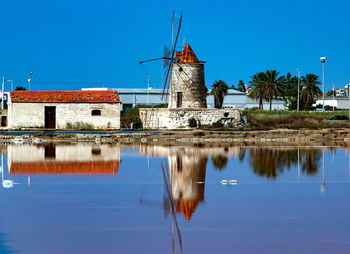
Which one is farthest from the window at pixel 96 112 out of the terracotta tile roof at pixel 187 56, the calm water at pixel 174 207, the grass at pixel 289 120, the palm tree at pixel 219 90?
the palm tree at pixel 219 90

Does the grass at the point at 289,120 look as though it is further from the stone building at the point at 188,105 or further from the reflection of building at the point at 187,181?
the reflection of building at the point at 187,181

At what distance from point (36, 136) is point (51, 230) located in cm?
1877

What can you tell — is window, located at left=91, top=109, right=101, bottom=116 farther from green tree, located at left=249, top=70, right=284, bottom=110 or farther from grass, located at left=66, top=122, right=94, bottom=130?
green tree, located at left=249, top=70, right=284, bottom=110

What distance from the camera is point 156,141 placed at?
25.3 metres

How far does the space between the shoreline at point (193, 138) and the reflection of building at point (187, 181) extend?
27.2 ft

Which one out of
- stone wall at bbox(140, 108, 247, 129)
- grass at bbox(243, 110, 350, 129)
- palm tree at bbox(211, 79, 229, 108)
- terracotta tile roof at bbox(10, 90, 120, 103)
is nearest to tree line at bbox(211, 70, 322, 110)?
palm tree at bbox(211, 79, 229, 108)

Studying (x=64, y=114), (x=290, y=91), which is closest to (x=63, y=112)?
(x=64, y=114)

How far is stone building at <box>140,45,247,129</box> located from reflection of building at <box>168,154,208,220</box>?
15248mm

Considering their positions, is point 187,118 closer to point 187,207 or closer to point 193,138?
point 193,138

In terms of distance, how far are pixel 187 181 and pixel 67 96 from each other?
66.3 ft

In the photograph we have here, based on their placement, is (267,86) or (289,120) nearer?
(289,120)

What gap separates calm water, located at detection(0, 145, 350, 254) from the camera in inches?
246

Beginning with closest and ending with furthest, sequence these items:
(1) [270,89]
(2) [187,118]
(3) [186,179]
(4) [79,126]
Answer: (3) [186,179], (4) [79,126], (2) [187,118], (1) [270,89]

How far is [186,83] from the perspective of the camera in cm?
3278
